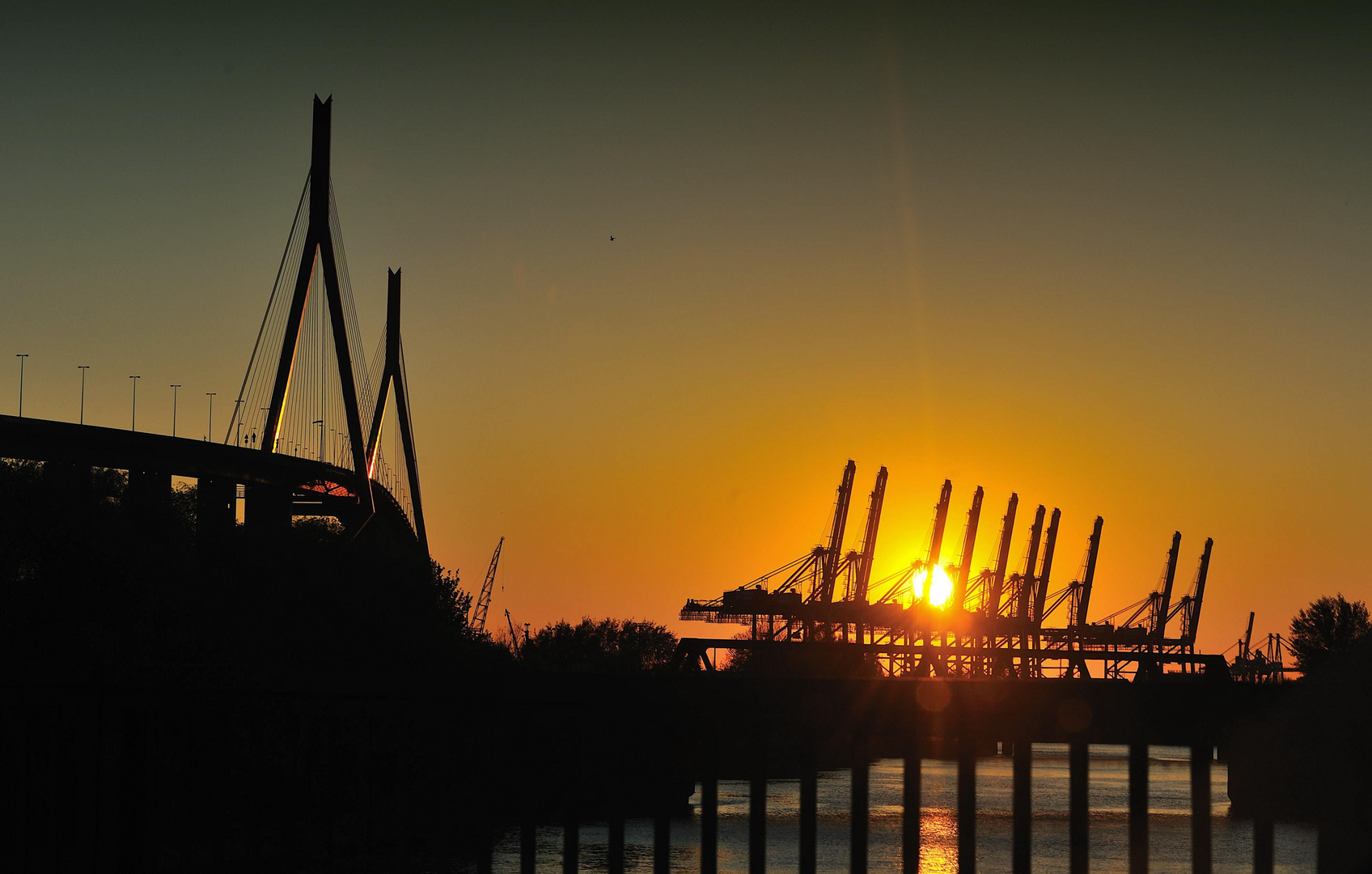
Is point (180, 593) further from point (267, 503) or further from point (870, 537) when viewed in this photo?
point (870, 537)

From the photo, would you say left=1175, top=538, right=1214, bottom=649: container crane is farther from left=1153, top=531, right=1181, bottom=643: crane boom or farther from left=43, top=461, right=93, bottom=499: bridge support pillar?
left=43, top=461, right=93, bottom=499: bridge support pillar

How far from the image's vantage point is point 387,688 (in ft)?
91.7

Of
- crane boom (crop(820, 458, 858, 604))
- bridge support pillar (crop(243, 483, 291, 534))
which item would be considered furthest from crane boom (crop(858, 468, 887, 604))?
bridge support pillar (crop(243, 483, 291, 534))

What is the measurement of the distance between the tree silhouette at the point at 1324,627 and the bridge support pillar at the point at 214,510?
83549 millimetres

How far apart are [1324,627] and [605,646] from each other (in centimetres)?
7078

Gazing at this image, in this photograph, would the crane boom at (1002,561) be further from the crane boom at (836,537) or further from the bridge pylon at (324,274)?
the bridge pylon at (324,274)

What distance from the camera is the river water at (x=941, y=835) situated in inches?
1859

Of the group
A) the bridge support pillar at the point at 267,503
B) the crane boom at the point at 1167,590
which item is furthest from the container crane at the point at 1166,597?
the bridge support pillar at the point at 267,503

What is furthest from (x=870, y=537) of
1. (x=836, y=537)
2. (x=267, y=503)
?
(x=267, y=503)

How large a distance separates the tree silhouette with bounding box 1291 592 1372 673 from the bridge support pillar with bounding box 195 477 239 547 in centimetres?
8355

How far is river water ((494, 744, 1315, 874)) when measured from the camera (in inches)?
1859

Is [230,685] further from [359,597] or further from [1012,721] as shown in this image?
[359,597]

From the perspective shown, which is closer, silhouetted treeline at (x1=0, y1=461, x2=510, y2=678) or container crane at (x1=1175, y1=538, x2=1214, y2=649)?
silhouetted treeline at (x1=0, y1=461, x2=510, y2=678)

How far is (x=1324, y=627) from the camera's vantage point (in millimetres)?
121500
